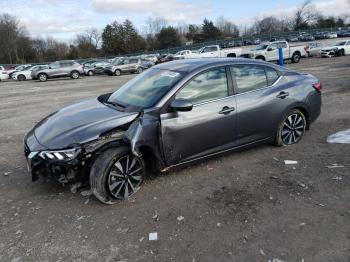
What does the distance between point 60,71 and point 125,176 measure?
27150 mm

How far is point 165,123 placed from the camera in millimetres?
4465

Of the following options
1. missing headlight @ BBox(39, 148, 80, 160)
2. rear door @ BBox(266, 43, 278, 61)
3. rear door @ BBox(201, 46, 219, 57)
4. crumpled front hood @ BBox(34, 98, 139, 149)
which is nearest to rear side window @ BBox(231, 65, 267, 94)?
crumpled front hood @ BBox(34, 98, 139, 149)

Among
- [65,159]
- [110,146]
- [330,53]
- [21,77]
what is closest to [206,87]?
[110,146]

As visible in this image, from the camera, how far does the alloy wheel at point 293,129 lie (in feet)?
19.2

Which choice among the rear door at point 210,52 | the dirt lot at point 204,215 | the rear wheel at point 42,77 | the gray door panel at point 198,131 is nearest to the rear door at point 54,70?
the rear wheel at point 42,77

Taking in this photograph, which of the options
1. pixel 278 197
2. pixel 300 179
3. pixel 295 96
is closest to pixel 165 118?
pixel 278 197

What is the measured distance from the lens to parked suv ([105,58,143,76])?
2986 cm

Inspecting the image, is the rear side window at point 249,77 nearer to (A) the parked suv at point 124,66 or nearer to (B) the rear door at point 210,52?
(A) the parked suv at point 124,66

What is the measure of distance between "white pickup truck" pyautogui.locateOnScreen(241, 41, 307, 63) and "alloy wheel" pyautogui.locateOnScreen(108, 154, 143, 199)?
80.0ft

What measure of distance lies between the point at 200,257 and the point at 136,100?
250cm

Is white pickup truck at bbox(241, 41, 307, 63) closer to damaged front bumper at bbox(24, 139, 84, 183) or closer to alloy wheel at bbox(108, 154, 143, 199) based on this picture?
alloy wheel at bbox(108, 154, 143, 199)

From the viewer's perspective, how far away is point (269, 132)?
5598 mm

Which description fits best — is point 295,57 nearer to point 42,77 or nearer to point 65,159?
point 42,77

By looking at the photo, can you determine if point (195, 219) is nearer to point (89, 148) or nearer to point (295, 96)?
point (89, 148)
